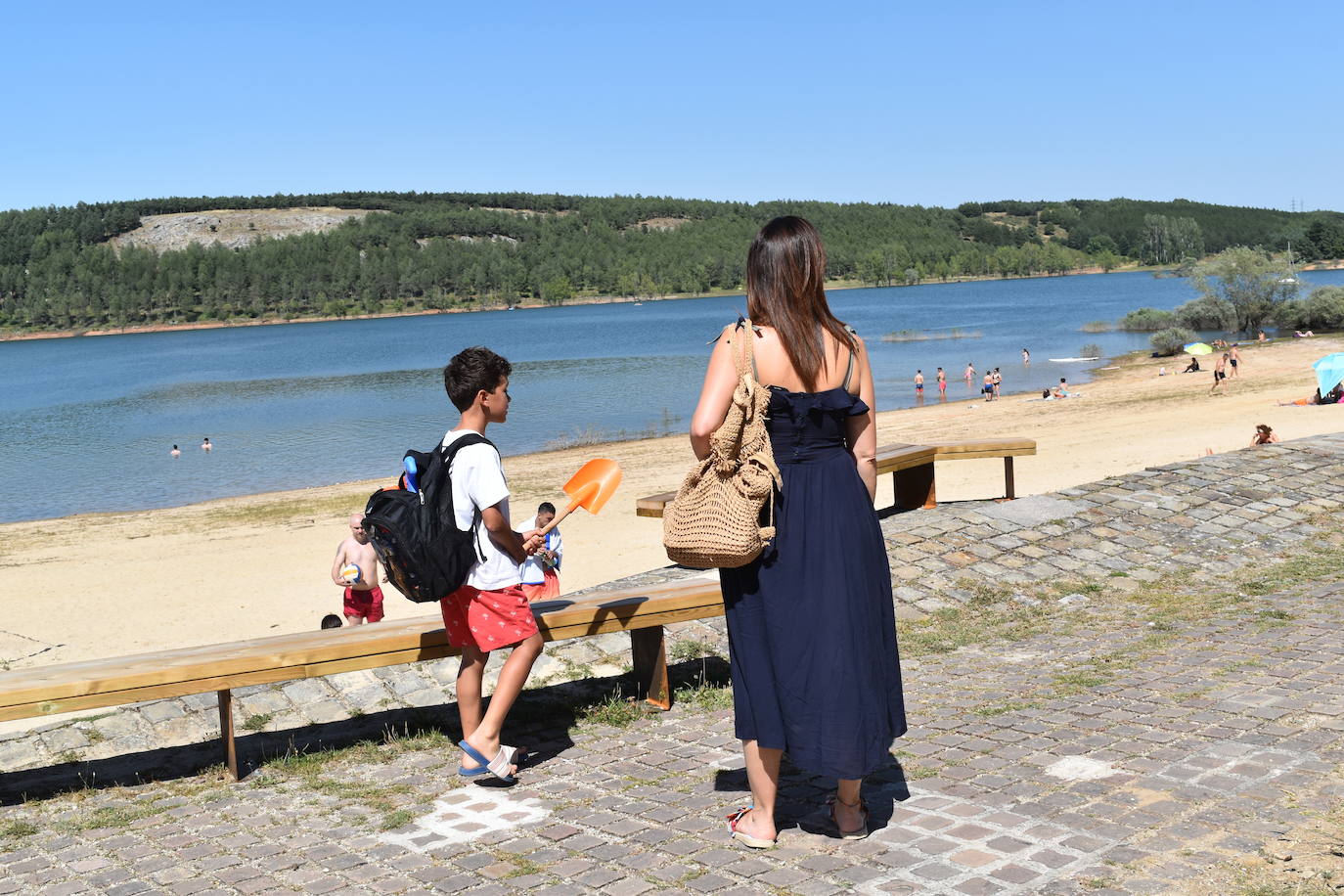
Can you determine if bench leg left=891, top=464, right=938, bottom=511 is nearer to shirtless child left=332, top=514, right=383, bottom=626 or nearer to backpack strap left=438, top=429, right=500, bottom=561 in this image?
shirtless child left=332, top=514, right=383, bottom=626

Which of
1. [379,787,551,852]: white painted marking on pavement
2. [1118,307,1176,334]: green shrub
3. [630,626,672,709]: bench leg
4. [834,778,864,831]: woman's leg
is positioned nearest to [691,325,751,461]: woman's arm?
[834,778,864,831]: woman's leg

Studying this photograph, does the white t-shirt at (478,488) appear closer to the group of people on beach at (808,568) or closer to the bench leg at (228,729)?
the group of people on beach at (808,568)

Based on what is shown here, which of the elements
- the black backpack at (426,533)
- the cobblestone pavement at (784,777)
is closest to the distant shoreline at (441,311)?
the cobblestone pavement at (784,777)

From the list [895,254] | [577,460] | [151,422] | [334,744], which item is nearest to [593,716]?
[334,744]

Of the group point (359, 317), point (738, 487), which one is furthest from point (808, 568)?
point (359, 317)

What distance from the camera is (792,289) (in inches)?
132

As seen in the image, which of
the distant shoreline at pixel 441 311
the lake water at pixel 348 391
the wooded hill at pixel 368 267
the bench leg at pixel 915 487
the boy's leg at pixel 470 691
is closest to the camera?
the boy's leg at pixel 470 691

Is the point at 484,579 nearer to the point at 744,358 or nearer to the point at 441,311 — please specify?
the point at 744,358

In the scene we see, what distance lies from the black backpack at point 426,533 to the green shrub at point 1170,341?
143 ft

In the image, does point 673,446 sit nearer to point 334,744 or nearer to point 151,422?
point 334,744

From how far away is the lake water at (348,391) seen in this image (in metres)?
29.7

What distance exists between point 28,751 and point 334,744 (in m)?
1.36

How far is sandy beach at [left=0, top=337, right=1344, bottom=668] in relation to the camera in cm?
1198

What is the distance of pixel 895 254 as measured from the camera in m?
190
